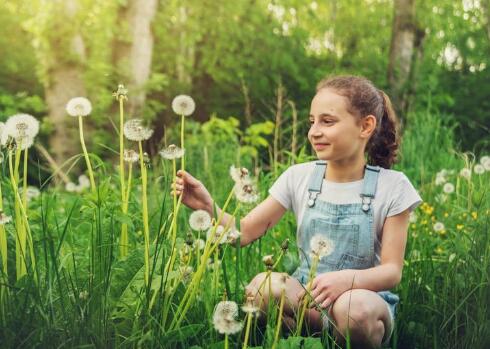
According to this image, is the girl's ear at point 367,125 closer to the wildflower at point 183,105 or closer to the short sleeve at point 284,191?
the short sleeve at point 284,191

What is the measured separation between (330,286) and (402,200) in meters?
0.45

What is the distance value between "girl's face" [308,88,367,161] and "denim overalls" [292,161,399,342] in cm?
17

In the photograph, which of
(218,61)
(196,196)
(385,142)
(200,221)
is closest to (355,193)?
(385,142)

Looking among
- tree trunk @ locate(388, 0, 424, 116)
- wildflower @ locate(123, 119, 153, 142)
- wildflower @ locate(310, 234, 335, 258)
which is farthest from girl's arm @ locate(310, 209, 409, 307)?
tree trunk @ locate(388, 0, 424, 116)

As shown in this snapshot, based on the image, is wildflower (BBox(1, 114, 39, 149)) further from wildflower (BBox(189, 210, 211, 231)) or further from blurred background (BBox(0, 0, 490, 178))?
blurred background (BBox(0, 0, 490, 178))

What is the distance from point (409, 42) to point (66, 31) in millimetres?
4635

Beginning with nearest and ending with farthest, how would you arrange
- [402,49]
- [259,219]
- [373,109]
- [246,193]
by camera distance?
[246,193] → [373,109] → [259,219] → [402,49]

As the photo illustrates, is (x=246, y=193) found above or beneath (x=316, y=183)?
above

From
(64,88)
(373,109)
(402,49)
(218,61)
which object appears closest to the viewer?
(373,109)

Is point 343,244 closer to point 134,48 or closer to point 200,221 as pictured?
point 200,221

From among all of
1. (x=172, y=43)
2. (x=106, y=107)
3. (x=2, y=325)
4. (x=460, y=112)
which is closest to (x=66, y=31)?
(x=106, y=107)

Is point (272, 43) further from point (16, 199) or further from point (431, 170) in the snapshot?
point (16, 199)

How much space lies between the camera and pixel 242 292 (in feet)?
7.33

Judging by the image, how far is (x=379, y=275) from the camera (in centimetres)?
214
